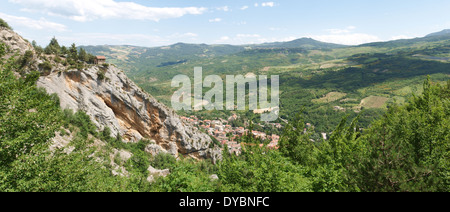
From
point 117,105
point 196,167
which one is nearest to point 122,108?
point 117,105

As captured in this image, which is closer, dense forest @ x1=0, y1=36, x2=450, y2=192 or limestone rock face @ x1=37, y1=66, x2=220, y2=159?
dense forest @ x1=0, y1=36, x2=450, y2=192

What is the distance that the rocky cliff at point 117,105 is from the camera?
2666 cm

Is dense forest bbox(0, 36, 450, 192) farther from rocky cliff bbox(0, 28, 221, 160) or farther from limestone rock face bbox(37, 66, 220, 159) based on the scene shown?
limestone rock face bbox(37, 66, 220, 159)

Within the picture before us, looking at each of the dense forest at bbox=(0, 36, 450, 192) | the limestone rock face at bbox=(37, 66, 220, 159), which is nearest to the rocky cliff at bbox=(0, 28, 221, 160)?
the limestone rock face at bbox=(37, 66, 220, 159)

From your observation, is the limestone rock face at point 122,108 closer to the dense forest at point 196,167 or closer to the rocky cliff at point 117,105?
the rocky cliff at point 117,105

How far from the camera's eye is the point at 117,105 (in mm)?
32938

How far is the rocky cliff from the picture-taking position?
26656mm

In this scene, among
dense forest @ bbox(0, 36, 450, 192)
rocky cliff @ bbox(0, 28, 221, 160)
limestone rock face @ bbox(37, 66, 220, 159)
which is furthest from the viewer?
limestone rock face @ bbox(37, 66, 220, 159)

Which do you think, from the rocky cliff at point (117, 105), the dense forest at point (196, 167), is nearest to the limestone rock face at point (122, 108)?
the rocky cliff at point (117, 105)

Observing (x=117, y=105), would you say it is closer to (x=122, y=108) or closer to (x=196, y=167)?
(x=122, y=108)

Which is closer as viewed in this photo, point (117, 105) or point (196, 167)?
point (196, 167)

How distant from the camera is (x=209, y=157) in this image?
152 ft

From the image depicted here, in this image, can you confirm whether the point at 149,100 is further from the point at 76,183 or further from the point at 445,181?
the point at 445,181
